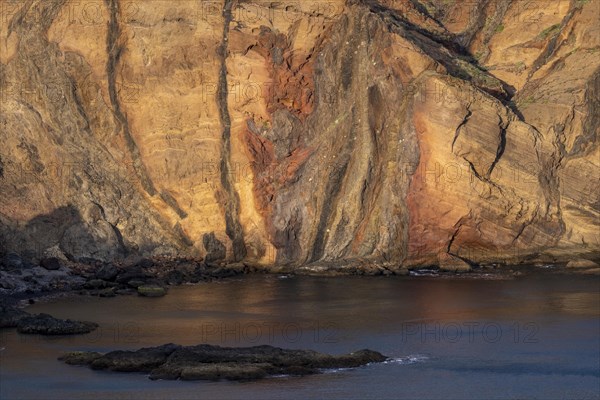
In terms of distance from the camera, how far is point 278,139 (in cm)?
5897

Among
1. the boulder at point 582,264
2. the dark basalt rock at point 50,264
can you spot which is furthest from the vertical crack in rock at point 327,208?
A: the dark basalt rock at point 50,264

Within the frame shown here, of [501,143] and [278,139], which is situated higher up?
[278,139]

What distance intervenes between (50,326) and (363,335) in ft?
34.7

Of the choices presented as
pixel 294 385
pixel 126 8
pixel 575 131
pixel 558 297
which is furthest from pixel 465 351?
pixel 126 8

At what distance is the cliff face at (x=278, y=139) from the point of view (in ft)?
185

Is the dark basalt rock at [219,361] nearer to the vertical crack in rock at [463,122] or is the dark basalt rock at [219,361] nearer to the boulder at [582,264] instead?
the boulder at [582,264]

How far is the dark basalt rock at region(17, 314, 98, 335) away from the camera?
41.3 metres

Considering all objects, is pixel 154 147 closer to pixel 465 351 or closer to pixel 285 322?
pixel 285 322

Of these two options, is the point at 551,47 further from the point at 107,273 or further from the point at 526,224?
the point at 107,273

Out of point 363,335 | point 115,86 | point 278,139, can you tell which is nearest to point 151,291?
point 278,139

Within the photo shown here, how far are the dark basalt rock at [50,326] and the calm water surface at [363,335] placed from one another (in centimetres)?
46

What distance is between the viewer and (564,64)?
6153cm

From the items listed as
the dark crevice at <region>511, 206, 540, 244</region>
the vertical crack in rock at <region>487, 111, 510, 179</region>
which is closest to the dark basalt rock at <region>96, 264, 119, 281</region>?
the vertical crack in rock at <region>487, 111, 510, 179</region>

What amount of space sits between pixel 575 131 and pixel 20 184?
26419 mm
